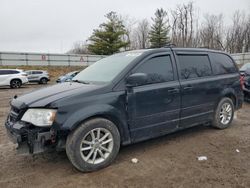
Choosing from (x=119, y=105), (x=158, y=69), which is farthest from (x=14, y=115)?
(x=158, y=69)

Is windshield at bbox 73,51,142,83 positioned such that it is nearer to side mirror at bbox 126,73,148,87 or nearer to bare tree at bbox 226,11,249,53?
side mirror at bbox 126,73,148,87

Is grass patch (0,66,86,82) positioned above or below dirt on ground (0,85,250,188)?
above

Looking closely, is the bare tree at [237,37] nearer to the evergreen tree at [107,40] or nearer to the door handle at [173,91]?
the evergreen tree at [107,40]

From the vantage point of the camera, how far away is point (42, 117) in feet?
9.68

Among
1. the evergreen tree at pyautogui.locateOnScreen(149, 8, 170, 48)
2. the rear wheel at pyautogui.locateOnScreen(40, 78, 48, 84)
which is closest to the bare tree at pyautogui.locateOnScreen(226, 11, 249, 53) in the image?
the evergreen tree at pyautogui.locateOnScreen(149, 8, 170, 48)

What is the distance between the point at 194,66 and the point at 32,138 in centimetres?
319

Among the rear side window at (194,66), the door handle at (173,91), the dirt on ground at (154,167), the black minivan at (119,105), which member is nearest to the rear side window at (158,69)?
the black minivan at (119,105)

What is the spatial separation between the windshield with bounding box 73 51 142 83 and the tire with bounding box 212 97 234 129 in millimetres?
2253

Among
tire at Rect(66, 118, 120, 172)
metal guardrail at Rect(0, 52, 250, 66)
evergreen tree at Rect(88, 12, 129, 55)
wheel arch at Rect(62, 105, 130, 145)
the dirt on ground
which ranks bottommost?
the dirt on ground

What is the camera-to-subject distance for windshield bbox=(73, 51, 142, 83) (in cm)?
369

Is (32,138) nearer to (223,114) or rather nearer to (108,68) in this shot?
(108,68)

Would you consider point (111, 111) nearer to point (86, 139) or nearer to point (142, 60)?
point (86, 139)

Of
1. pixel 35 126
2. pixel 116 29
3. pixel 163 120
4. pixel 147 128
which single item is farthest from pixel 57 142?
pixel 116 29

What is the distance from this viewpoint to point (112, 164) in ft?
11.3
